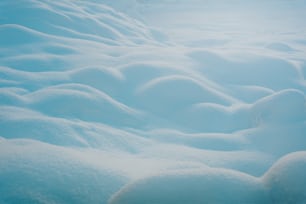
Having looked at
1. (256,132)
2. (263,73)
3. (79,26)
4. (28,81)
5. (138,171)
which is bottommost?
(138,171)

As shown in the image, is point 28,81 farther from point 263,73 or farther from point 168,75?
point 263,73

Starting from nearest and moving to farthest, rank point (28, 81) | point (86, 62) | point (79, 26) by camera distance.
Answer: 1. point (28, 81)
2. point (86, 62)
3. point (79, 26)

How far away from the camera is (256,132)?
7.61 ft

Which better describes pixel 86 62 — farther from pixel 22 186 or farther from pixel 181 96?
pixel 22 186

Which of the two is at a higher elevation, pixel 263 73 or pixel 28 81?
pixel 263 73

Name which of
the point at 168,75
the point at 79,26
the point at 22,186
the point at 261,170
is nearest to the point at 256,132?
the point at 261,170

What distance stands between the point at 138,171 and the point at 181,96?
1386 millimetres

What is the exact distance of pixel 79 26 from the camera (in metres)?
5.46

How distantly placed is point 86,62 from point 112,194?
2.64 metres

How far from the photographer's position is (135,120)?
2490 mm

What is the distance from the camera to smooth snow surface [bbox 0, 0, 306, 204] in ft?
4.08

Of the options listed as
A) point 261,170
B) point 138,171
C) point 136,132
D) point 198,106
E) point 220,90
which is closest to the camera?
point 138,171

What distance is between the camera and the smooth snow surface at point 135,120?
1244 millimetres

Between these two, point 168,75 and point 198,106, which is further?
point 168,75
